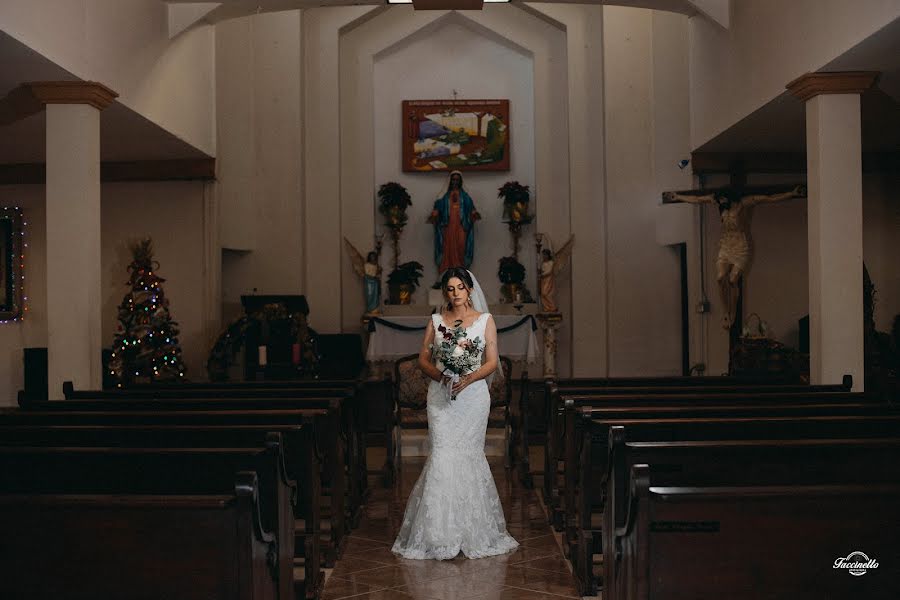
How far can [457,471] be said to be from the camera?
19.1ft

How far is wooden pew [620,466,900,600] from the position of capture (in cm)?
314

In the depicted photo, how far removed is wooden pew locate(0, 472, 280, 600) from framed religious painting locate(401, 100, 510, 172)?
11.8 metres

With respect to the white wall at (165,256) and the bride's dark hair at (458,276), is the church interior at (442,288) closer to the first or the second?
the white wall at (165,256)

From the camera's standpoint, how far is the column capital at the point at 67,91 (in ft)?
24.8

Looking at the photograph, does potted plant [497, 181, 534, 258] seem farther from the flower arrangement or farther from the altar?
the altar

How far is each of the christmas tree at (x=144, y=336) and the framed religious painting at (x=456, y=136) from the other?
5.16 m

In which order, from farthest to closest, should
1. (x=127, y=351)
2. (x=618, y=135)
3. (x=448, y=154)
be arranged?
(x=448, y=154), (x=618, y=135), (x=127, y=351)

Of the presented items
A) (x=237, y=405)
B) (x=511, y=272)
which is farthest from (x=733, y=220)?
(x=237, y=405)

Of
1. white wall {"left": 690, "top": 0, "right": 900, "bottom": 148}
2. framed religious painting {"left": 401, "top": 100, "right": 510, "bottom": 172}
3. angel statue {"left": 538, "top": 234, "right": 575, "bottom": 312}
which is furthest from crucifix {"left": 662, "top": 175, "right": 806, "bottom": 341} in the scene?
framed religious painting {"left": 401, "top": 100, "right": 510, "bottom": 172}

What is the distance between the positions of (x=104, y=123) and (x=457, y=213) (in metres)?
5.93

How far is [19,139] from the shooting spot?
10594 millimetres

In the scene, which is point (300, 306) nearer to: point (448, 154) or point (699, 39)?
point (448, 154)

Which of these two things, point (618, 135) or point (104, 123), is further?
point (618, 135)

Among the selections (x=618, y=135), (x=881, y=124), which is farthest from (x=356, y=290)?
(x=881, y=124)
